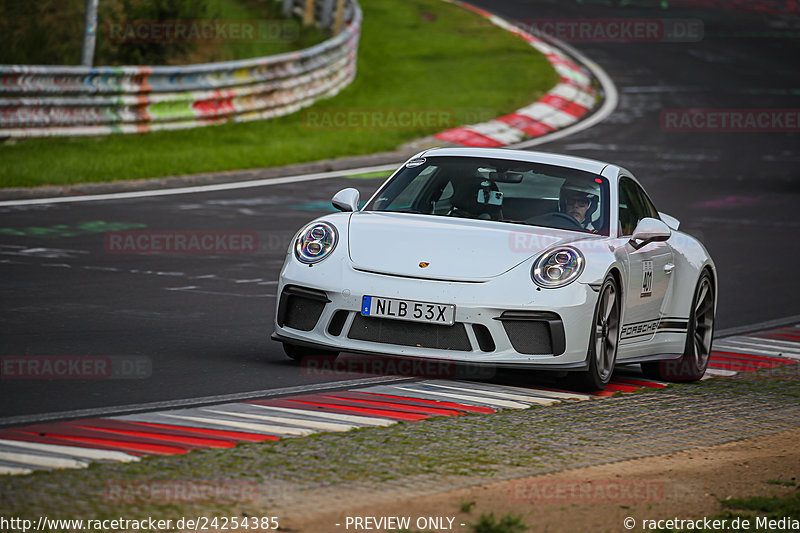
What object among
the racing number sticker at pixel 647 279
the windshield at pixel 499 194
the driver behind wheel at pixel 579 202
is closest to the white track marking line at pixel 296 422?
the windshield at pixel 499 194

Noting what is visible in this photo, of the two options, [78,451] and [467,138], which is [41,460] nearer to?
[78,451]

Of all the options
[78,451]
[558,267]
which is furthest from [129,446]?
[558,267]

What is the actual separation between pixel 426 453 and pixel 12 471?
1.72m

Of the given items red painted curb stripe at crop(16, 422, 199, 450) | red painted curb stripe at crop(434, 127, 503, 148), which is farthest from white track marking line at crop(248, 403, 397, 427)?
red painted curb stripe at crop(434, 127, 503, 148)

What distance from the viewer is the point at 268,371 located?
26.2 feet

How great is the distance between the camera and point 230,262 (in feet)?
41.4

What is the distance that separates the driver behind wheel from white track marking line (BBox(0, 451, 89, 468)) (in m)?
3.98

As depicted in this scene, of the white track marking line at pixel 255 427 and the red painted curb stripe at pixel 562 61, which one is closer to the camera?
the white track marking line at pixel 255 427

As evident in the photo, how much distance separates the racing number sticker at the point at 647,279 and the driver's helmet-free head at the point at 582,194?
0.45 metres

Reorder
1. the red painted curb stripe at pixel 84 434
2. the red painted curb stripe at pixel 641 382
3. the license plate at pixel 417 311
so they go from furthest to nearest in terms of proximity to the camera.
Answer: the red painted curb stripe at pixel 641 382 → the license plate at pixel 417 311 → the red painted curb stripe at pixel 84 434

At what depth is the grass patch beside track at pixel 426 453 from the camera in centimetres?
494

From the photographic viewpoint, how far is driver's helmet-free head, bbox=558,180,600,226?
8602 millimetres

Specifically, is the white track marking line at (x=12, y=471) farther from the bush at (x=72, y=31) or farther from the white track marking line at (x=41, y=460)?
the bush at (x=72, y=31)

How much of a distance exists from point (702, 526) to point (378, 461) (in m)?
1.38
